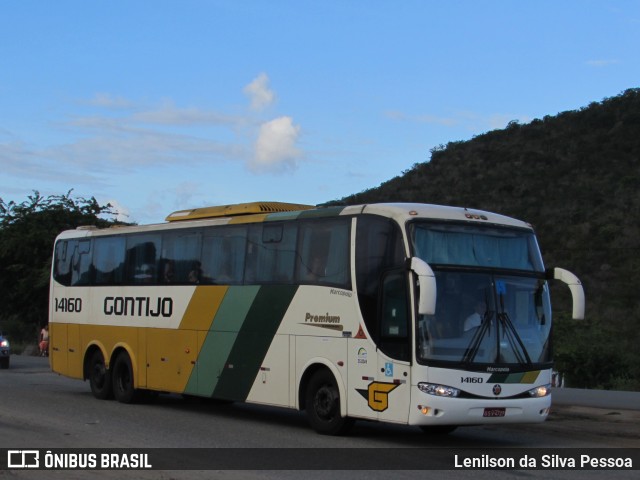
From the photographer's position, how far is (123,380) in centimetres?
2005

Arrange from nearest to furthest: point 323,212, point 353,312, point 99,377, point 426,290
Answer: point 426,290 < point 353,312 < point 323,212 < point 99,377

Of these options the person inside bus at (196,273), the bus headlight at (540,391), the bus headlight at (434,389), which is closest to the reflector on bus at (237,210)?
the person inside bus at (196,273)

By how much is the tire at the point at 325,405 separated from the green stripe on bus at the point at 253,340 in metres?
1.27

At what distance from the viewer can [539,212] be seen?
49.2 metres

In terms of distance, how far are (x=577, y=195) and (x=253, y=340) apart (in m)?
36.7

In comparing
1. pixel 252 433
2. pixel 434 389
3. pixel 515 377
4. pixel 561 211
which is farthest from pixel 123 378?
pixel 561 211

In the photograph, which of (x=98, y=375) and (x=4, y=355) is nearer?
(x=98, y=375)

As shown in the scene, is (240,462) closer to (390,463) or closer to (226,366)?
(390,463)

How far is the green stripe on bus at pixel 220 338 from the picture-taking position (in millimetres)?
16531

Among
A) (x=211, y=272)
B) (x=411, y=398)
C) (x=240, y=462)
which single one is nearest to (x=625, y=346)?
(x=211, y=272)

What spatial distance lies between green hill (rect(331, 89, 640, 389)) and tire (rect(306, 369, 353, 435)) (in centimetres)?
1237

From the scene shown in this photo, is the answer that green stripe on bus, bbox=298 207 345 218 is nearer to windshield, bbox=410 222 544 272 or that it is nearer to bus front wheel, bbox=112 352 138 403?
windshield, bbox=410 222 544 272

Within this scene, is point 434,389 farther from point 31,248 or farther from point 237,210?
point 31,248

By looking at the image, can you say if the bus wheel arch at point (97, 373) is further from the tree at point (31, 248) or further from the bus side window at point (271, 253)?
the tree at point (31, 248)
